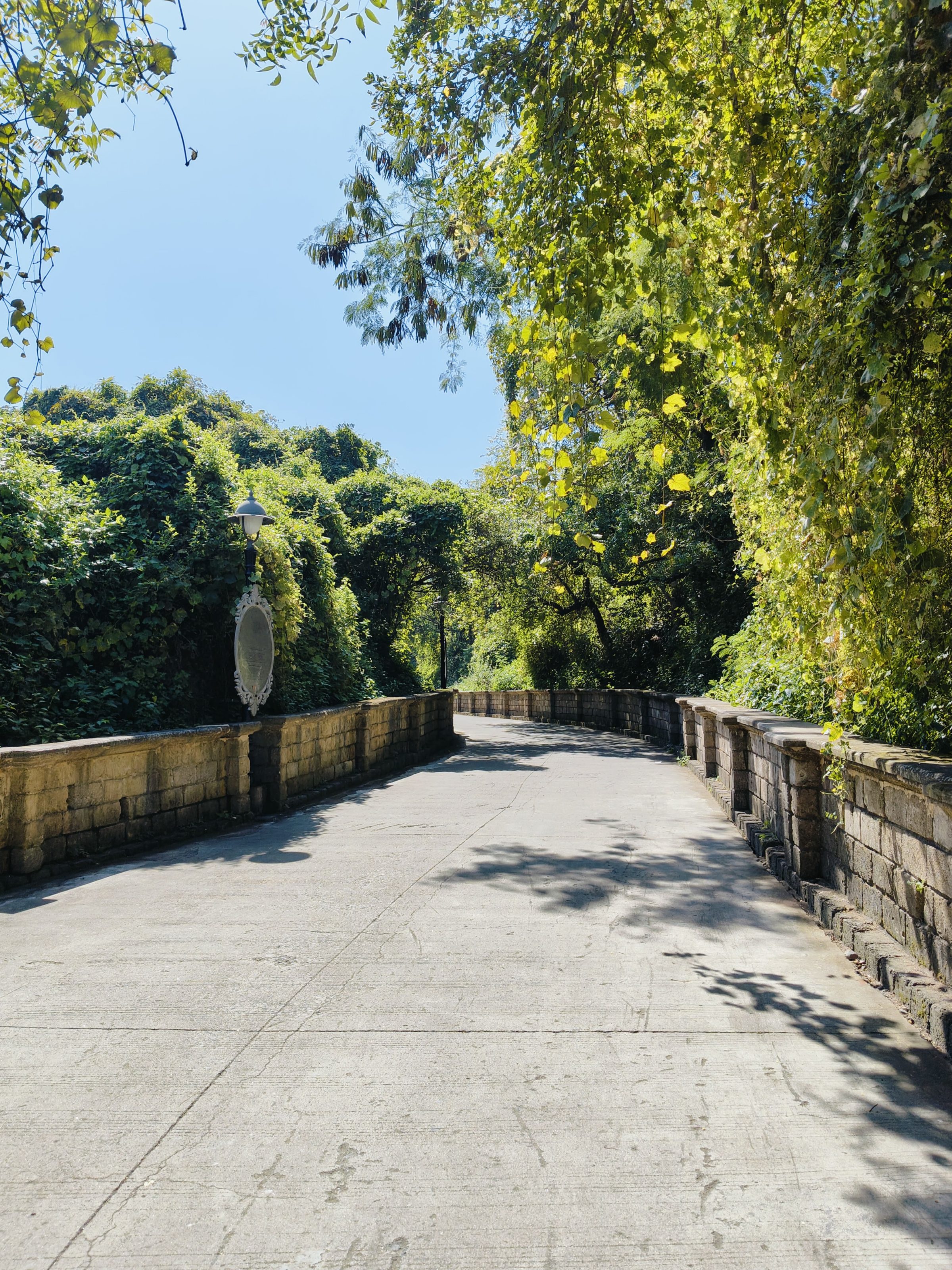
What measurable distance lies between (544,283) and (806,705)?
5.04m

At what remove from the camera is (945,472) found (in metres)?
4.29

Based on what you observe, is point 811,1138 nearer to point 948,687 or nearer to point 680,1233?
point 680,1233

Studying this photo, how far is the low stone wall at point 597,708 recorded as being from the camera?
20.7 m

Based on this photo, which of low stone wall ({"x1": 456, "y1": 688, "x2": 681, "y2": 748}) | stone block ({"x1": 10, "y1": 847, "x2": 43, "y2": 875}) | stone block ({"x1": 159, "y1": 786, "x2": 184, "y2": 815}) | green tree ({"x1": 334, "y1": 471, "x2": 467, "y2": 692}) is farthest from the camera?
low stone wall ({"x1": 456, "y1": 688, "x2": 681, "y2": 748})

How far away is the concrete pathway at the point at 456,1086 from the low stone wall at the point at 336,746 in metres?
4.04

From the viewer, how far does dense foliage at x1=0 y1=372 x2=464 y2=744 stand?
28.7ft

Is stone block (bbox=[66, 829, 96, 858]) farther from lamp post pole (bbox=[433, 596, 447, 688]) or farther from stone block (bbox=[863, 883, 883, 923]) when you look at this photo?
lamp post pole (bbox=[433, 596, 447, 688])

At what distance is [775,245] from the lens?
16.1 ft

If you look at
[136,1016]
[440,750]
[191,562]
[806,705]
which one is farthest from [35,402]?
[136,1016]

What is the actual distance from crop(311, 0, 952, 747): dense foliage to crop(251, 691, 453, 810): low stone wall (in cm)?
A: 582

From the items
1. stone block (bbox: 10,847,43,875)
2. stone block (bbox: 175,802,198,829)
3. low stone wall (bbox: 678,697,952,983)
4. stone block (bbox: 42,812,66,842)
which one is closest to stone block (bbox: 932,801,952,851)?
low stone wall (bbox: 678,697,952,983)

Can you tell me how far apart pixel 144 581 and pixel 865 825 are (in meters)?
7.67

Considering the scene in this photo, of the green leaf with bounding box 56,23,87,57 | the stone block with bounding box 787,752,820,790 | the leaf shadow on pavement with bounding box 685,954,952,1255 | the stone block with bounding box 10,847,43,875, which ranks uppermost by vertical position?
the green leaf with bounding box 56,23,87,57

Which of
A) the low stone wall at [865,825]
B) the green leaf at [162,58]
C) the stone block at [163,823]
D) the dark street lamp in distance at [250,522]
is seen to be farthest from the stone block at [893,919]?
the dark street lamp in distance at [250,522]
